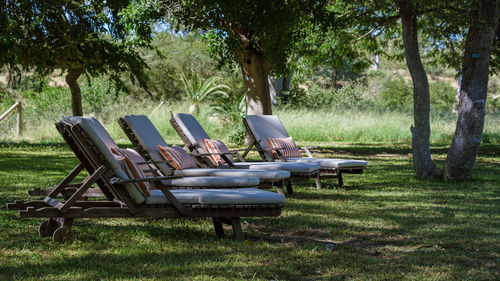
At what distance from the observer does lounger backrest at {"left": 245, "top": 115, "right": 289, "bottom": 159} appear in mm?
9430

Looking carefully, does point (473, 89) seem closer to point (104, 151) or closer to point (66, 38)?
point (104, 151)

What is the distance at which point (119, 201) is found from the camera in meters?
5.11

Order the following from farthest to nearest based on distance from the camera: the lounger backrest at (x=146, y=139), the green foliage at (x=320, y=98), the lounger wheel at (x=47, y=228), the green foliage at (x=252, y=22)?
the green foliage at (x=320, y=98) → the green foliage at (x=252, y=22) → the lounger backrest at (x=146, y=139) → the lounger wheel at (x=47, y=228)

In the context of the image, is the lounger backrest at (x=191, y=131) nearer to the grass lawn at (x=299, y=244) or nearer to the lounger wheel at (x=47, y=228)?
the grass lawn at (x=299, y=244)

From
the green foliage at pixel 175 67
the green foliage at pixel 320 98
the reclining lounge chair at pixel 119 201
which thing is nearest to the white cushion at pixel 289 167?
the reclining lounge chair at pixel 119 201

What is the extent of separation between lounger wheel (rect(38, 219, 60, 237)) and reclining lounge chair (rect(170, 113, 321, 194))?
9.75 feet

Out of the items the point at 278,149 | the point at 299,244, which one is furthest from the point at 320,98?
the point at 299,244

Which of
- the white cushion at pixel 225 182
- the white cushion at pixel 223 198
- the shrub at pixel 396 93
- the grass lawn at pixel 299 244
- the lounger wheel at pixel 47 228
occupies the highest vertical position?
the white cushion at pixel 223 198

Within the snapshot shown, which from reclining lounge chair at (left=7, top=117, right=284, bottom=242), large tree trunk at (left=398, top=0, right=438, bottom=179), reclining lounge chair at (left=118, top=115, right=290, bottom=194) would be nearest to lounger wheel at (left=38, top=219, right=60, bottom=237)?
reclining lounge chair at (left=7, top=117, right=284, bottom=242)

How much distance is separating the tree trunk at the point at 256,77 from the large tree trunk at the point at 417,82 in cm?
679

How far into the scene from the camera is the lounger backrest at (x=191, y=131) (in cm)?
853

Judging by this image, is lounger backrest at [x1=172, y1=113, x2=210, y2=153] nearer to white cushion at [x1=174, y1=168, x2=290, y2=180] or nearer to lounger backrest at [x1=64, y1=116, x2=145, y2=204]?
white cushion at [x1=174, y1=168, x2=290, y2=180]

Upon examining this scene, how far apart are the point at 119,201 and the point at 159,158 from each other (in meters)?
2.21

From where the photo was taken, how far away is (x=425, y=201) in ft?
25.6
